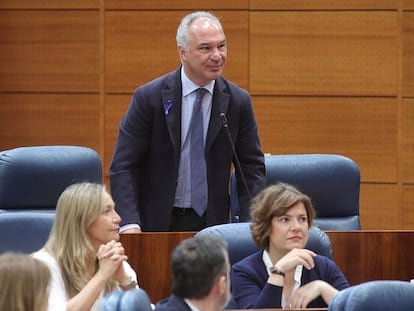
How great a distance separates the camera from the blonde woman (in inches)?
140

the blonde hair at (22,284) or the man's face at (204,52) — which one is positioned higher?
the man's face at (204,52)

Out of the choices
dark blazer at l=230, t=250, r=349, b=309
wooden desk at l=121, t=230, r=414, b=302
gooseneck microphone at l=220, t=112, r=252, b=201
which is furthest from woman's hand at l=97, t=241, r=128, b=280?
gooseneck microphone at l=220, t=112, r=252, b=201

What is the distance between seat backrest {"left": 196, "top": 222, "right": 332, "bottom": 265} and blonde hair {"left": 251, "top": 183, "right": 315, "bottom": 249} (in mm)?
93

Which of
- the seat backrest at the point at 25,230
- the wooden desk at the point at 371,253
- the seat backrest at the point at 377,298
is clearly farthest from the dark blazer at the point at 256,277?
the seat backrest at the point at 377,298

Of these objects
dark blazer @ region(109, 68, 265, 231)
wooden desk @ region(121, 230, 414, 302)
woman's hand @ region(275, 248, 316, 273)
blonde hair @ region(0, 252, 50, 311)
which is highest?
dark blazer @ region(109, 68, 265, 231)

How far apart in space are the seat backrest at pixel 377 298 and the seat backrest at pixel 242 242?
1252 mm

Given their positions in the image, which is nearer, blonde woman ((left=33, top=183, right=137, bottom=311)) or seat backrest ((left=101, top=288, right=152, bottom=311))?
seat backrest ((left=101, top=288, right=152, bottom=311))

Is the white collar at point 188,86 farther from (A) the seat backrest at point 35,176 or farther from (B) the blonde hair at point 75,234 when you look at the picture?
(B) the blonde hair at point 75,234

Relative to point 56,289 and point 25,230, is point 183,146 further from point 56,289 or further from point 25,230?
point 56,289

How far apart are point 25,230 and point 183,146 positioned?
0.87m

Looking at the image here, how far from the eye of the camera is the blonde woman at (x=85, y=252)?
356cm

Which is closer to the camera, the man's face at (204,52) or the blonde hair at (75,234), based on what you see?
the blonde hair at (75,234)

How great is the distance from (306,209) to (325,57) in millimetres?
3130

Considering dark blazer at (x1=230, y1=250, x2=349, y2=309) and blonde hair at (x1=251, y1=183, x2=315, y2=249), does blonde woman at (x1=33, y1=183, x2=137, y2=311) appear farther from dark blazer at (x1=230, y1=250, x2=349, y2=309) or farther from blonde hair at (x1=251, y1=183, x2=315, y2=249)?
blonde hair at (x1=251, y1=183, x2=315, y2=249)
